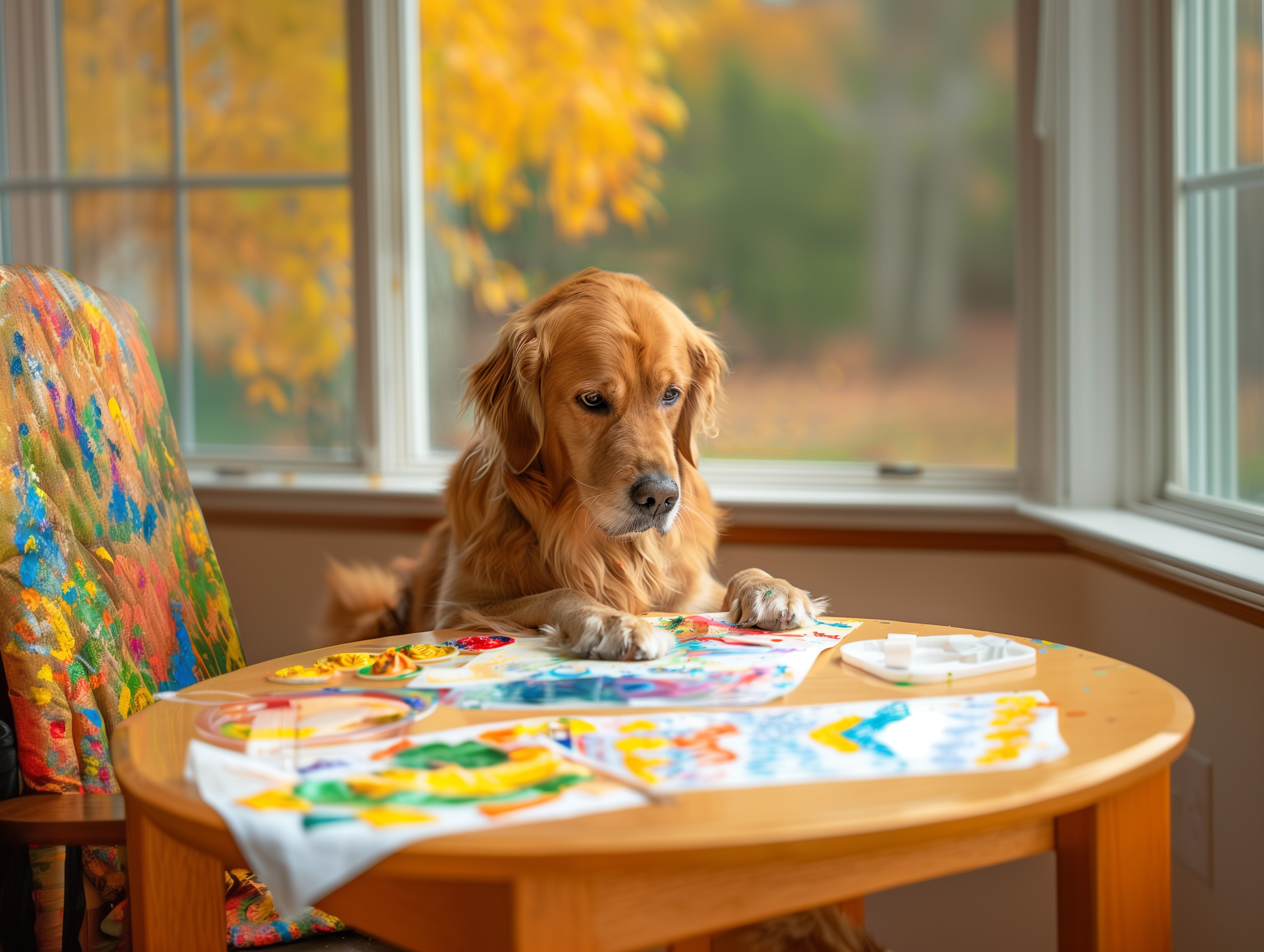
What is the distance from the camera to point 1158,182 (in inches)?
75.7

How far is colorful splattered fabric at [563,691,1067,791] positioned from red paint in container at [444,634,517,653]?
363 millimetres

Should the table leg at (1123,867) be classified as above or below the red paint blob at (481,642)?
below

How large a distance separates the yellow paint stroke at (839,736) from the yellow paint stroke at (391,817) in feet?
1.18

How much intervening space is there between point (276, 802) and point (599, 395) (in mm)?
883

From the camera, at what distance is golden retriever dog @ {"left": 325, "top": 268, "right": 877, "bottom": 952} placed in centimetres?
147

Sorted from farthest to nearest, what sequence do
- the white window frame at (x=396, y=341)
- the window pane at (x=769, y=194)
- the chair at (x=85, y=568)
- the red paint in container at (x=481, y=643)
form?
the white window frame at (x=396, y=341) < the window pane at (x=769, y=194) < the red paint in container at (x=481, y=643) < the chair at (x=85, y=568)

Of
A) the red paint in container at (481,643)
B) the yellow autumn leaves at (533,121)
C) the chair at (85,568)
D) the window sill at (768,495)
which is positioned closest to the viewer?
the chair at (85,568)

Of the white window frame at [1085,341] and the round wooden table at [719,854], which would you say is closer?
the round wooden table at [719,854]

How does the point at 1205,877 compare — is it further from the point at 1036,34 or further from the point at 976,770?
the point at 1036,34

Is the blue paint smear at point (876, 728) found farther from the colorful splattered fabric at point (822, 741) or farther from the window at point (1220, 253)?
the window at point (1220, 253)

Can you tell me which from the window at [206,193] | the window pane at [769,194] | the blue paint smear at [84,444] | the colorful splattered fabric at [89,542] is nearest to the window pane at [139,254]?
the window at [206,193]

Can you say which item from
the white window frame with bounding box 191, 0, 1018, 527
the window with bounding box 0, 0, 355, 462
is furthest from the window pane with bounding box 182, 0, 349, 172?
the white window frame with bounding box 191, 0, 1018, 527

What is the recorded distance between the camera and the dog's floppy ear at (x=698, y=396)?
166 cm

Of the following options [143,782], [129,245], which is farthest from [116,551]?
[129,245]
